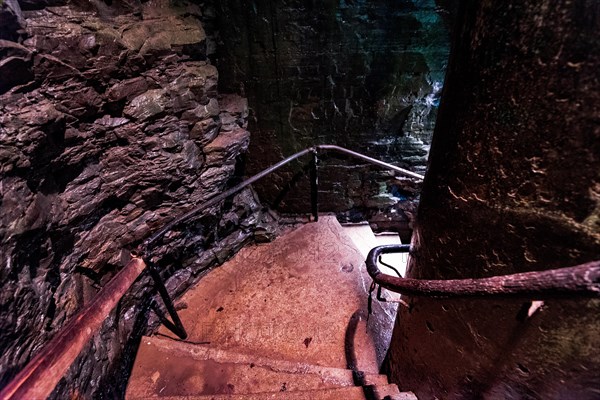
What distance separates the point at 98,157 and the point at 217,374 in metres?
1.87

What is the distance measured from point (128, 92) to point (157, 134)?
1.30 ft

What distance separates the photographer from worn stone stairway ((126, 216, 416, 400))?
205 cm

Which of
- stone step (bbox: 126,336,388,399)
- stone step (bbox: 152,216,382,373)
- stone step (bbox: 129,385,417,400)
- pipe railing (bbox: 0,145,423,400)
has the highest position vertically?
pipe railing (bbox: 0,145,423,400)

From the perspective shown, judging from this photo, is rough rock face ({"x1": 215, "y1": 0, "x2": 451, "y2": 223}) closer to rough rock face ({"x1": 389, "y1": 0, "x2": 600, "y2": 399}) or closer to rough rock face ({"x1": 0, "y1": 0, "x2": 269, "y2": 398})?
rough rock face ({"x1": 0, "y1": 0, "x2": 269, "y2": 398})

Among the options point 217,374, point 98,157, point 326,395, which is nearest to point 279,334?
point 217,374

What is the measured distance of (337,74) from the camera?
339cm

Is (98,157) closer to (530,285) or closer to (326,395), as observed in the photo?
(326,395)

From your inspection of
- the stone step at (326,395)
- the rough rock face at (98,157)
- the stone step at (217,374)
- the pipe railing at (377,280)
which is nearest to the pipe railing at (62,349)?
the pipe railing at (377,280)

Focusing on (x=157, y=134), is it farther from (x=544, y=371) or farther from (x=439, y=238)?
(x=544, y=371)

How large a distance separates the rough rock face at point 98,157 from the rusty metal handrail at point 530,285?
76.6 inches

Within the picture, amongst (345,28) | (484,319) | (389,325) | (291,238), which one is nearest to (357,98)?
(345,28)

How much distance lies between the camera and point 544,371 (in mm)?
Answer: 908

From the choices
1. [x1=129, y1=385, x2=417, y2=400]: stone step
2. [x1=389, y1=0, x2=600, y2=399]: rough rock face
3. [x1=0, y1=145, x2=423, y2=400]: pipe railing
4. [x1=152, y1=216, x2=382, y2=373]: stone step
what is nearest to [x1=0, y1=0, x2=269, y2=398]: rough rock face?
[x1=152, y1=216, x2=382, y2=373]: stone step

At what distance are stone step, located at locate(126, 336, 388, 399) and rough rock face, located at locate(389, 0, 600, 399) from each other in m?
1.11
